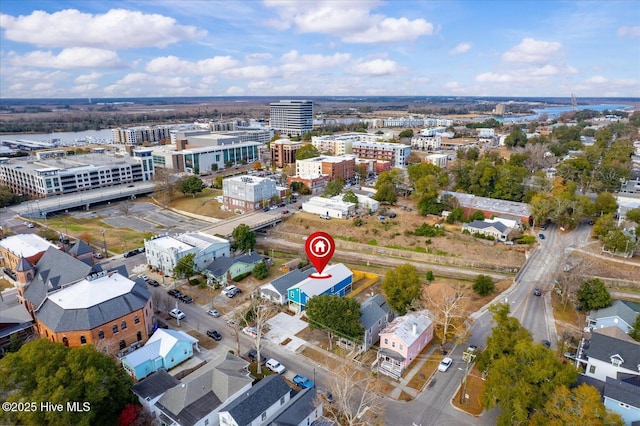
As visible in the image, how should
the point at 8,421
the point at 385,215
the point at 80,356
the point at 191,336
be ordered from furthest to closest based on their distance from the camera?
1. the point at 385,215
2. the point at 191,336
3. the point at 80,356
4. the point at 8,421

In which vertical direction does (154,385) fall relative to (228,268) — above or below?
below

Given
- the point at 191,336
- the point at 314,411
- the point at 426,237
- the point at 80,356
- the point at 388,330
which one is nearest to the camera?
the point at 80,356

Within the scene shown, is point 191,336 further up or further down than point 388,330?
further down

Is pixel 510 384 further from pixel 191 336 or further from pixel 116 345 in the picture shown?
pixel 116 345

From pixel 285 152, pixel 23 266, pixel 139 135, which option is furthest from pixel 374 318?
pixel 139 135

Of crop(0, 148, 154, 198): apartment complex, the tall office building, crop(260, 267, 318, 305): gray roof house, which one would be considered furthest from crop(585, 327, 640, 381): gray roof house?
the tall office building

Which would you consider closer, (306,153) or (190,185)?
(190,185)

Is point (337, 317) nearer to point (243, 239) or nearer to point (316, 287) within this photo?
point (316, 287)

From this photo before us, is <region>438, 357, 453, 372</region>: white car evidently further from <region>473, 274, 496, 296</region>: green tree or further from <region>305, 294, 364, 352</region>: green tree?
<region>473, 274, 496, 296</region>: green tree

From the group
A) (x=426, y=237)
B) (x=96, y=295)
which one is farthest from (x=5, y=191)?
(x=426, y=237)
